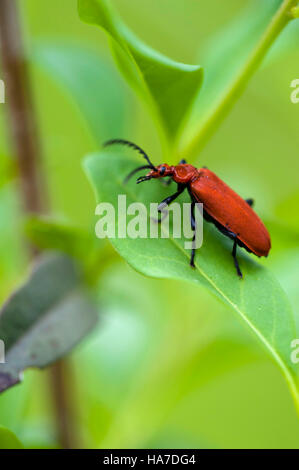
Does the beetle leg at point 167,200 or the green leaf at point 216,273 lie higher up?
the beetle leg at point 167,200

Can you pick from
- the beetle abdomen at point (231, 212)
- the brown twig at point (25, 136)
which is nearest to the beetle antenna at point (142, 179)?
the beetle abdomen at point (231, 212)

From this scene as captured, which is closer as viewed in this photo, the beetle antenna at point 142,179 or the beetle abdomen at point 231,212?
the beetle antenna at point 142,179

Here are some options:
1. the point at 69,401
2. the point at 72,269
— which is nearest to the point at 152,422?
the point at 69,401

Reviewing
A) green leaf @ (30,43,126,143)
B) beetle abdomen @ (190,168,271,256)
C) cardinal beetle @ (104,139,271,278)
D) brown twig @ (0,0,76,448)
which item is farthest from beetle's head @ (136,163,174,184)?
brown twig @ (0,0,76,448)

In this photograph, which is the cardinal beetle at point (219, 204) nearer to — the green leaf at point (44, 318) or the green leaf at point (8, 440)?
the green leaf at point (44, 318)

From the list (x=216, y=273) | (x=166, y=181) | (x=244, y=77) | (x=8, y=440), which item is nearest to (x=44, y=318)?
(x=8, y=440)

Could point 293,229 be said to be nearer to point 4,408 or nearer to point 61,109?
point 4,408
